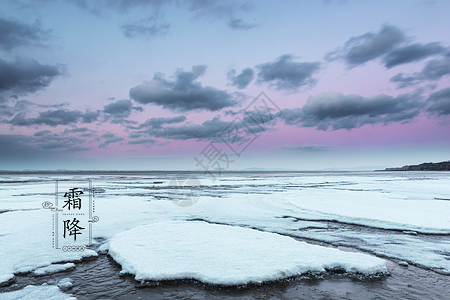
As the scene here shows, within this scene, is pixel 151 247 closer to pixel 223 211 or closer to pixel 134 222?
pixel 134 222

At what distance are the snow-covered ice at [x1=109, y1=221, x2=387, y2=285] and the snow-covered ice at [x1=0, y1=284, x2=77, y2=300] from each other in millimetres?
1076

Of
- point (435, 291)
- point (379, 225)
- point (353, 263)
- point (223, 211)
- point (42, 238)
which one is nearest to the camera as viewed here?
point (435, 291)

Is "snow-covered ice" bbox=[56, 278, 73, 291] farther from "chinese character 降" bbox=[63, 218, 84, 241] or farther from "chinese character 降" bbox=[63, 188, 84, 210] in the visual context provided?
"chinese character 降" bbox=[63, 218, 84, 241]

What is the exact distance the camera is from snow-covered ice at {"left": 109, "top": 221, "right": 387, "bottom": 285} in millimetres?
4508

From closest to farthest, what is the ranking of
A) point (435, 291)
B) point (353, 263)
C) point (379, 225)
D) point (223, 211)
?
1. point (435, 291)
2. point (353, 263)
3. point (379, 225)
4. point (223, 211)

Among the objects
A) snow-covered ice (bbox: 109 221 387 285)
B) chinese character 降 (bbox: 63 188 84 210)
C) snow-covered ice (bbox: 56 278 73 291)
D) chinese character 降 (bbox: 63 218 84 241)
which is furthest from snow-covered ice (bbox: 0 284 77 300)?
chinese character 降 (bbox: 63 218 84 241)

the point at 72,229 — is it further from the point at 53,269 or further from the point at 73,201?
the point at 73,201

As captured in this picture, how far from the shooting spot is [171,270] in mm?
4629

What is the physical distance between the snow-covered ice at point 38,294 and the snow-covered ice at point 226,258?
3.53 ft

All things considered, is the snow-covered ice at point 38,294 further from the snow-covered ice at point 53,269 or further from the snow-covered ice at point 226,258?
the snow-covered ice at point 226,258

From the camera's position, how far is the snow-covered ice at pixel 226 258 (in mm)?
4508

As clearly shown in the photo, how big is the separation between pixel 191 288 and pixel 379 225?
23.9 feet

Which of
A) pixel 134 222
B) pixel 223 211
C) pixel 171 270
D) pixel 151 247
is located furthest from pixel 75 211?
pixel 171 270

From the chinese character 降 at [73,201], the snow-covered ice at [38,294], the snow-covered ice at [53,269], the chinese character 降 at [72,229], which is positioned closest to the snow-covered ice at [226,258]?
the snow-covered ice at [53,269]
